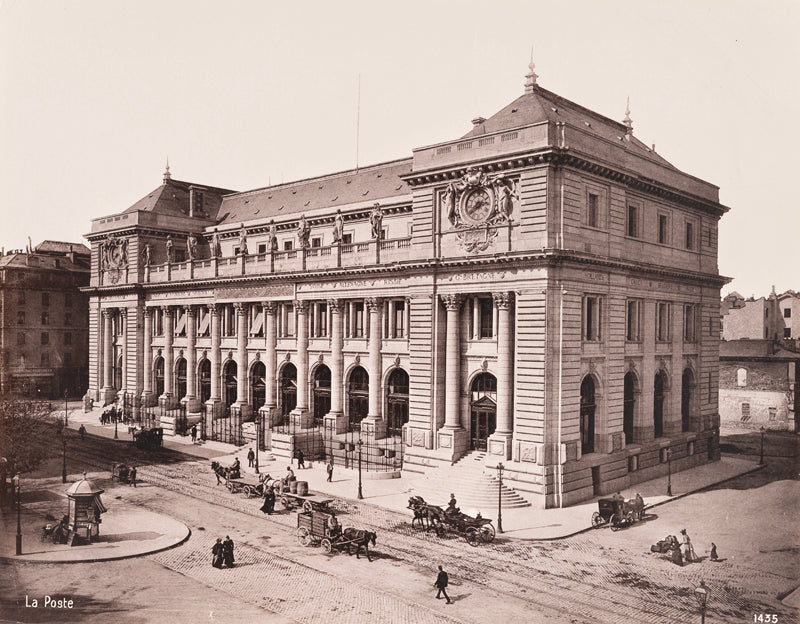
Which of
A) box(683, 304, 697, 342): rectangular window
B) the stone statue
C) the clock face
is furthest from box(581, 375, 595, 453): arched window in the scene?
the stone statue

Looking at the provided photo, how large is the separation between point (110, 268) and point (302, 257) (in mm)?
28100

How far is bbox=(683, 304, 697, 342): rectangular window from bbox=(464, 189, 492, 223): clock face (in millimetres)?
19079

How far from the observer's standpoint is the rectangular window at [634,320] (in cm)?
4503

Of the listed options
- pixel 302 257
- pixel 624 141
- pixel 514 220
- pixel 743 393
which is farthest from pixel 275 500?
pixel 743 393

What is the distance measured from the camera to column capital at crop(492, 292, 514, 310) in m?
39.9

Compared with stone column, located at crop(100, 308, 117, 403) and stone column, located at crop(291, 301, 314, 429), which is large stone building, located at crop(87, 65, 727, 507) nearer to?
stone column, located at crop(291, 301, 314, 429)

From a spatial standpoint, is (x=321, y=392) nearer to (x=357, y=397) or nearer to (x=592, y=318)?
(x=357, y=397)

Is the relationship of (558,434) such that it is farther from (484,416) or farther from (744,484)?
(744,484)

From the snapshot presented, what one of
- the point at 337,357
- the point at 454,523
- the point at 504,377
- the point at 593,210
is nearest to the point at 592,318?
the point at 593,210

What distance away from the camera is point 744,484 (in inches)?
1750

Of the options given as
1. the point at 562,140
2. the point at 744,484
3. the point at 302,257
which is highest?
the point at 562,140

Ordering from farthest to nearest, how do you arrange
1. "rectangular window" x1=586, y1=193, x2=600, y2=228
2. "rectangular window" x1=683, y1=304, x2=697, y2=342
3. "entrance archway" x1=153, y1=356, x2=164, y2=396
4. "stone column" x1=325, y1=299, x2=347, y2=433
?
"entrance archway" x1=153, y1=356, x2=164, y2=396 < "stone column" x1=325, y1=299, x2=347, y2=433 < "rectangular window" x1=683, y1=304, x2=697, y2=342 < "rectangular window" x1=586, y1=193, x2=600, y2=228

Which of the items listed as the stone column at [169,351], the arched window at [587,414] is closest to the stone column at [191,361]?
the stone column at [169,351]

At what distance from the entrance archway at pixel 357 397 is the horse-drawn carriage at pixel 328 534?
70.5 ft
